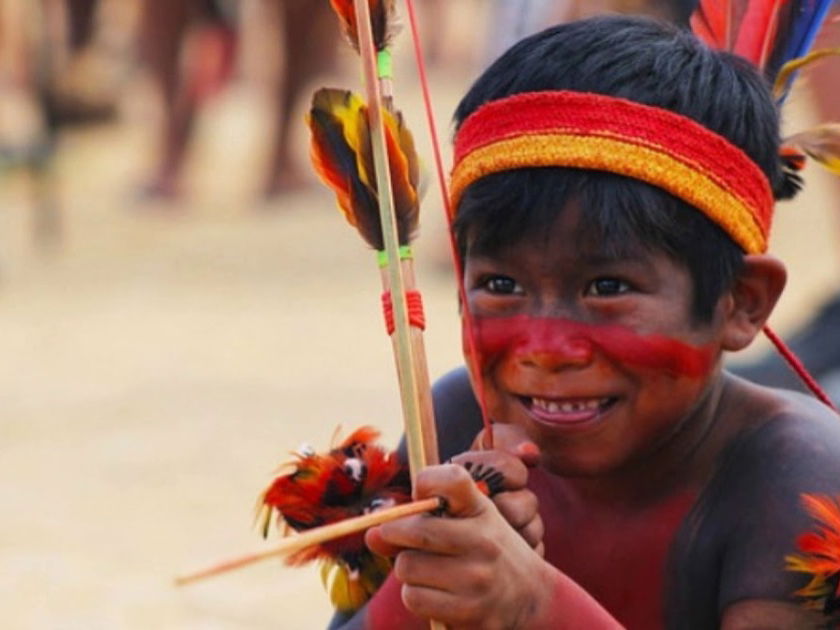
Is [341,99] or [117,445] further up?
[341,99]

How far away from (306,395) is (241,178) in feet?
16.7

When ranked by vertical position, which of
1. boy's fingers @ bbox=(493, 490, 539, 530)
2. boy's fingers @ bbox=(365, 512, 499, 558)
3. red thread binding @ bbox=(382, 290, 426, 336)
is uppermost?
red thread binding @ bbox=(382, 290, 426, 336)

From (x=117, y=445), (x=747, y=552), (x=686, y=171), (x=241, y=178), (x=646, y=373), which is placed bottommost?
(x=241, y=178)

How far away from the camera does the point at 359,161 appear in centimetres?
264

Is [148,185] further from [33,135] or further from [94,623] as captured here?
[94,623]

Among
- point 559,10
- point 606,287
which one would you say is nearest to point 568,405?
point 606,287

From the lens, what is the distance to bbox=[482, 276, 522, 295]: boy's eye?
8.78 feet

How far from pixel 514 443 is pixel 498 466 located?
123 mm

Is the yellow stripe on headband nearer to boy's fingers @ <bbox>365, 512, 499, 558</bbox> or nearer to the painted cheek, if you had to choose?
the painted cheek

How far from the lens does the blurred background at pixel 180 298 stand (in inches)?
206

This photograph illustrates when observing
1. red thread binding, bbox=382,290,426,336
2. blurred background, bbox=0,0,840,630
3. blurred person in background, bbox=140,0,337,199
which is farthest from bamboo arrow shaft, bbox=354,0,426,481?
blurred person in background, bbox=140,0,337,199

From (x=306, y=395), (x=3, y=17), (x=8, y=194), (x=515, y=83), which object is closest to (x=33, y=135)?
(x=8, y=194)

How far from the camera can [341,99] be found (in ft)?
8.75

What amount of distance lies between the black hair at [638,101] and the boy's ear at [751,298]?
0.03 metres
